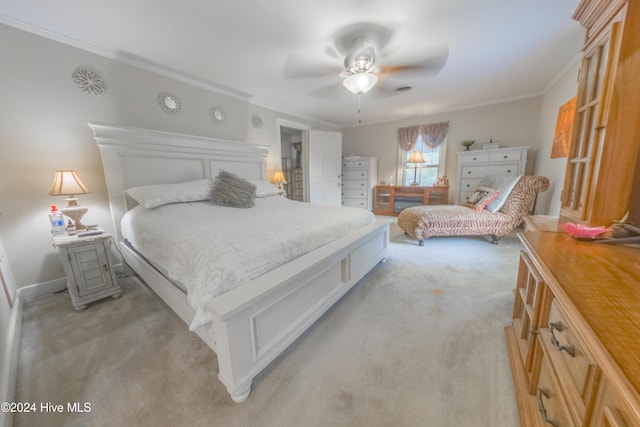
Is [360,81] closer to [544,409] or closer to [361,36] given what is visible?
[361,36]

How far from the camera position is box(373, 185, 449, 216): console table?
15.3 ft

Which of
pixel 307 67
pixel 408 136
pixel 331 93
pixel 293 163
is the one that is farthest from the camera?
pixel 293 163

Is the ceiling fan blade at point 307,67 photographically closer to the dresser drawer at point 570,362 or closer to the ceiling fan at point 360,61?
the ceiling fan at point 360,61

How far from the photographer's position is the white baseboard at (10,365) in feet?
3.25

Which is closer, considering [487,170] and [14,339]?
[14,339]

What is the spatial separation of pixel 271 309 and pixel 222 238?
492 mm

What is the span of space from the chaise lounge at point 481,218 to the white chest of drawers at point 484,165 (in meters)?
1.05

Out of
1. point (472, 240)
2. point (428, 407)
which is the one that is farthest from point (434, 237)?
point (428, 407)

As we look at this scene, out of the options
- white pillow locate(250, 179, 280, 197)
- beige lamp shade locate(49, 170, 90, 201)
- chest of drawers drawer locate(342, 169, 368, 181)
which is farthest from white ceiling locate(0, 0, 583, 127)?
chest of drawers drawer locate(342, 169, 368, 181)

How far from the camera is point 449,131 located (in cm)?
461

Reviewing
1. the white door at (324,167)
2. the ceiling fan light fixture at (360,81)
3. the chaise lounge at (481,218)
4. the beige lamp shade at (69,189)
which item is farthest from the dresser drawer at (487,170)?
the beige lamp shade at (69,189)

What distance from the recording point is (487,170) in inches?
159

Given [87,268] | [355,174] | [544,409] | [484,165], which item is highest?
[484,165]

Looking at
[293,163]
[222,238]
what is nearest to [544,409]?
[222,238]
